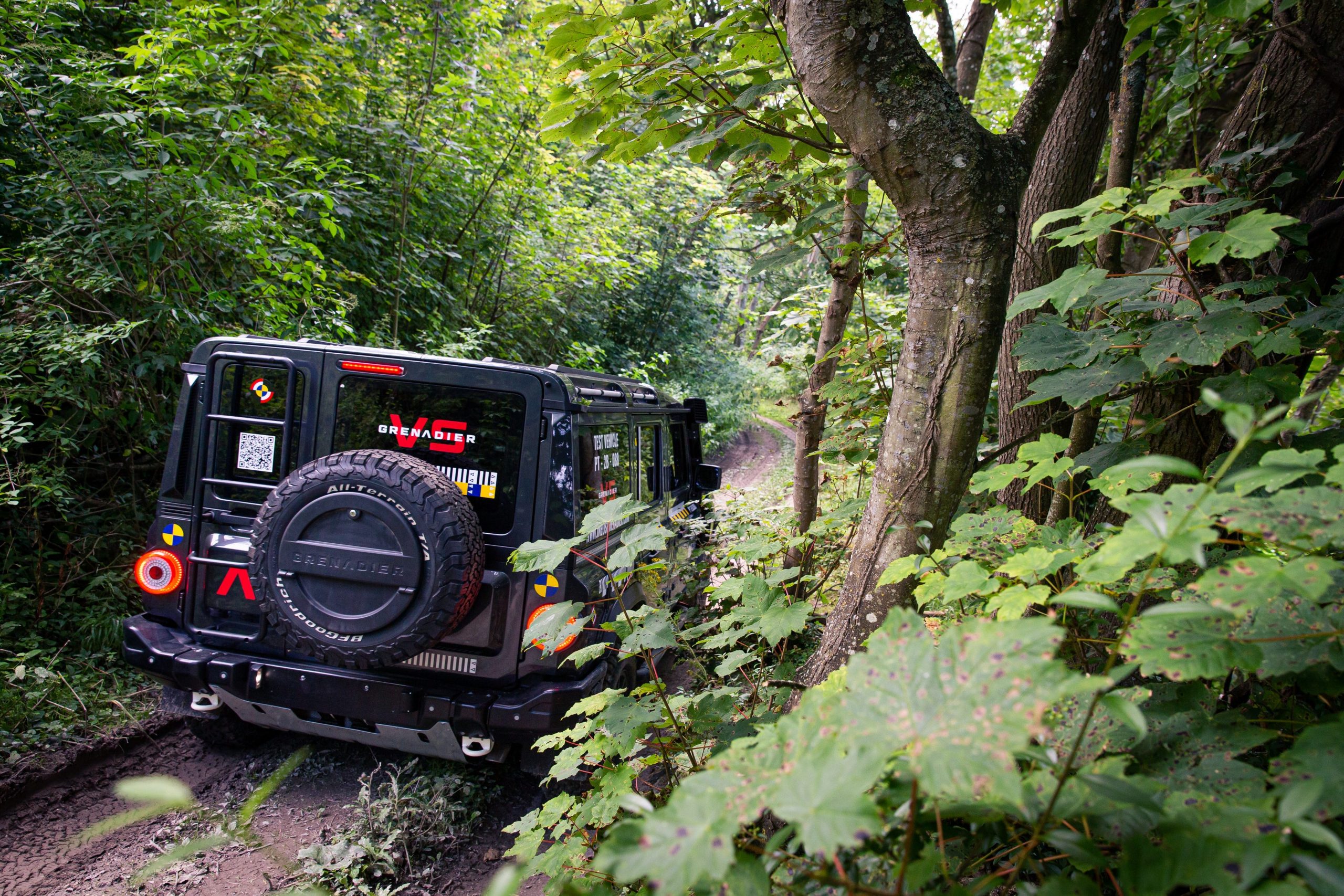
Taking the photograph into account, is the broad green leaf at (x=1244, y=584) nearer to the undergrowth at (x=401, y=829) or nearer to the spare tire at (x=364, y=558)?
the spare tire at (x=364, y=558)

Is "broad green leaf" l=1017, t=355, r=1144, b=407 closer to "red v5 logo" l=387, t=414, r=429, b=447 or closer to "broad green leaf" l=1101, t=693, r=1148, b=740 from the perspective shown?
"broad green leaf" l=1101, t=693, r=1148, b=740

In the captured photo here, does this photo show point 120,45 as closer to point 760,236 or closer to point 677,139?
point 677,139

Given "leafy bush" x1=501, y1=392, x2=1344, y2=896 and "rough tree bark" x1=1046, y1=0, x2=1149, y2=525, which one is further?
"rough tree bark" x1=1046, y1=0, x2=1149, y2=525

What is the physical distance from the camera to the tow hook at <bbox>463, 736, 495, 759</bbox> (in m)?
2.97

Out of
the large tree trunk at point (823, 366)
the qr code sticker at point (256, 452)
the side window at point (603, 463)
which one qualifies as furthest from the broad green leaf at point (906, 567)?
the qr code sticker at point (256, 452)

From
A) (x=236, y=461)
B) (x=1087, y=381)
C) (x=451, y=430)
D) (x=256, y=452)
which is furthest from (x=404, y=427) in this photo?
(x=1087, y=381)

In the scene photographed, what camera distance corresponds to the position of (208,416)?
3.28m

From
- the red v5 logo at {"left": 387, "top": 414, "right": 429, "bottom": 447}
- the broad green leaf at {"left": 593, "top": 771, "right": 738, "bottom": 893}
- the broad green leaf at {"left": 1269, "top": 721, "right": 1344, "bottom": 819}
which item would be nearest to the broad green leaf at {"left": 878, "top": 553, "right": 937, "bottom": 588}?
the broad green leaf at {"left": 1269, "top": 721, "right": 1344, "bottom": 819}

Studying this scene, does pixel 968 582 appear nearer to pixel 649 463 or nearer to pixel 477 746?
pixel 477 746

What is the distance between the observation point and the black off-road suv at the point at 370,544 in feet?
9.06

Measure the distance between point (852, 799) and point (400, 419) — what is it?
2.87m

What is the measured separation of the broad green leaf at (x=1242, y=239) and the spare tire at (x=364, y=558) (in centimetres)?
258

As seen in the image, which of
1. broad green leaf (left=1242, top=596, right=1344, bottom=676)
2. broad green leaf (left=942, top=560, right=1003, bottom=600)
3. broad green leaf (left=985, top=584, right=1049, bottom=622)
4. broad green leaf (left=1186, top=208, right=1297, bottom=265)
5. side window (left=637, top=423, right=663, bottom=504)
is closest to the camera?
broad green leaf (left=1242, top=596, right=1344, bottom=676)

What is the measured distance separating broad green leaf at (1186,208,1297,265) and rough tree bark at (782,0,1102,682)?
1.46 feet
